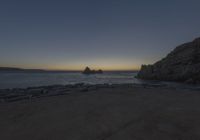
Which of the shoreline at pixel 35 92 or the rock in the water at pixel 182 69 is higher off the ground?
the rock in the water at pixel 182 69

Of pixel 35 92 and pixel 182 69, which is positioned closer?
pixel 35 92

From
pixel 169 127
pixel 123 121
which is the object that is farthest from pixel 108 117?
pixel 169 127

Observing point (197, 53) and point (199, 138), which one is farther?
point (197, 53)

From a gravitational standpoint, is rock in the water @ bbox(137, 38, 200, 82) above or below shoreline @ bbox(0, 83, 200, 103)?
above

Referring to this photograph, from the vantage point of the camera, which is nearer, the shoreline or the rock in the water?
the shoreline

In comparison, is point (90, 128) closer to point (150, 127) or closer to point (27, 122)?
point (150, 127)

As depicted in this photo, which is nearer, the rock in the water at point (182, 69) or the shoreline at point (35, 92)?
the shoreline at point (35, 92)

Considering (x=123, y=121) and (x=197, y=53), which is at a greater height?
(x=197, y=53)

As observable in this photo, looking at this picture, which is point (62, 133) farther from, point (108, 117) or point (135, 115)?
point (135, 115)

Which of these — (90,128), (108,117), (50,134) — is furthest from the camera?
(108,117)

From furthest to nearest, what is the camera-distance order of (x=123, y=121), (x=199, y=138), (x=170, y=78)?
(x=170, y=78)
(x=123, y=121)
(x=199, y=138)

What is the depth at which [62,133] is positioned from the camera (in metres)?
3.94

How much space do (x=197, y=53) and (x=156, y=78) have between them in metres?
12.2

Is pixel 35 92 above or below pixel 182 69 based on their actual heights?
below
